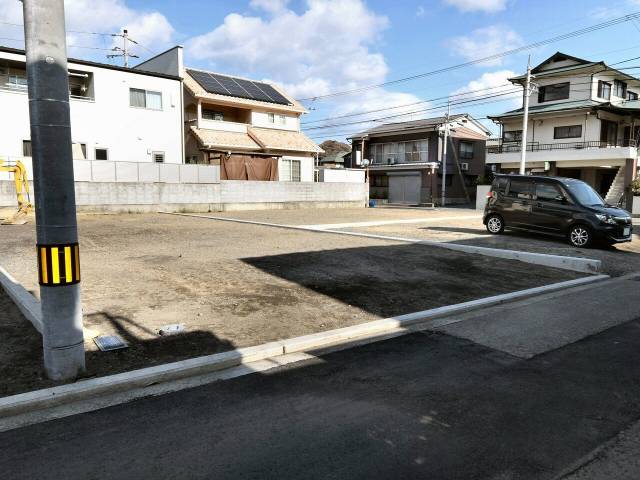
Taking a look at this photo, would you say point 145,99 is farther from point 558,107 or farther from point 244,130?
point 558,107

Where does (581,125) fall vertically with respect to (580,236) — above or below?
above

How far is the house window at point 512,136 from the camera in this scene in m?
37.2

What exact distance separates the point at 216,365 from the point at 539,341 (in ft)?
11.6

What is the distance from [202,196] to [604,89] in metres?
29.8

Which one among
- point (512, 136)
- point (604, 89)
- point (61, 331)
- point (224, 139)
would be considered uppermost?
point (604, 89)

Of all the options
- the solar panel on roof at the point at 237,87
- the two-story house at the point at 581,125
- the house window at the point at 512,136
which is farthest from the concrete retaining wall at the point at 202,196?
the house window at the point at 512,136

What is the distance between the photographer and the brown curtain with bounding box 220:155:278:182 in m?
24.9

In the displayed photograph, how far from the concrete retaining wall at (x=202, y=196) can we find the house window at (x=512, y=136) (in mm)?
15710

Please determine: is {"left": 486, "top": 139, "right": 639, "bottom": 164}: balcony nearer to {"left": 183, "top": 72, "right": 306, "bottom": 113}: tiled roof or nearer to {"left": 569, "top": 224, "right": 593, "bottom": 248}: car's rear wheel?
{"left": 183, "top": 72, "right": 306, "bottom": 113}: tiled roof

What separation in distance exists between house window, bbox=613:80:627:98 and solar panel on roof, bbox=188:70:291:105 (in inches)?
948

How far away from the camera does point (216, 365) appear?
4332 millimetres

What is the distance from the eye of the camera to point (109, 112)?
23.3 meters

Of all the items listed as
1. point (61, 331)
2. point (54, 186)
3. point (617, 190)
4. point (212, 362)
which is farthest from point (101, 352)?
point (617, 190)

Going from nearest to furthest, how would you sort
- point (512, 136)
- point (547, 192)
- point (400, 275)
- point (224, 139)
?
1. point (400, 275)
2. point (547, 192)
3. point (224, 139)
4. point (512, 136)
